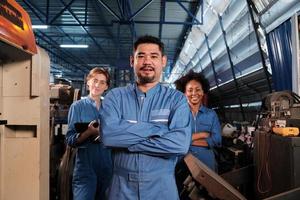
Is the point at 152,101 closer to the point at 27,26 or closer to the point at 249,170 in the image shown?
the point at 27,26

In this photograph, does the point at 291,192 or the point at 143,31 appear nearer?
the point at 291,192

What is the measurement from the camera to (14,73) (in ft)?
4.93

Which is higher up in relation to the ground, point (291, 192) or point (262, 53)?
point (262, 53)

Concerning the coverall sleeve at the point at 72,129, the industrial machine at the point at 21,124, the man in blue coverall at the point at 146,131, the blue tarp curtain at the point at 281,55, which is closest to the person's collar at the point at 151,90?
the man in blue coverall at the point at 146,131

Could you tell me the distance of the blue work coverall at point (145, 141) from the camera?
1.49 meters

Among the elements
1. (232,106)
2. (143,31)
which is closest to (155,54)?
(232,106)

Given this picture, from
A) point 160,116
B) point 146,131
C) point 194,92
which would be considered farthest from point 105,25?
point 146,131

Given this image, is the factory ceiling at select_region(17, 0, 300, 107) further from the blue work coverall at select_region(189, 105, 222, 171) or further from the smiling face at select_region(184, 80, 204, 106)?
the blue work coverall at select_region(189, 105, 222, 171)

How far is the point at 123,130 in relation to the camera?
1519 millimetres

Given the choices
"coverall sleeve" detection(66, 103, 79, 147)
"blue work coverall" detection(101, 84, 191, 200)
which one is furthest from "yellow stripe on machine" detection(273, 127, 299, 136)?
"coverall sleeve" detection(66, 103, 79, 147)

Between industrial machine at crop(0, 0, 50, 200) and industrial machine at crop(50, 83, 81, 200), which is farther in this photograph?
industrial machine at crop(50, 83, 81, 200)

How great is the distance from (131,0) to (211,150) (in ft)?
14.7

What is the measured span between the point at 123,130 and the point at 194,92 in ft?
4.10

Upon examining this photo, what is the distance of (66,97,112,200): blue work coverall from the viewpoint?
7.74ft
